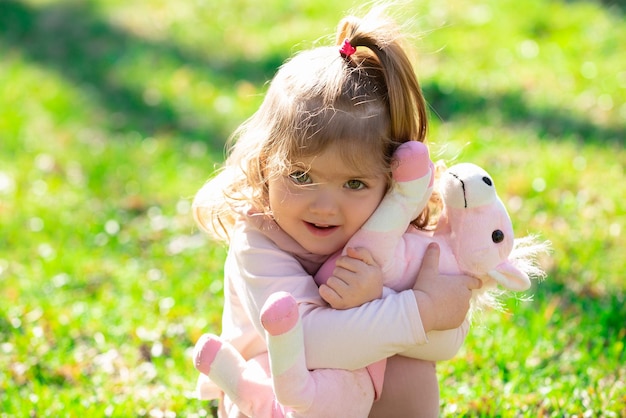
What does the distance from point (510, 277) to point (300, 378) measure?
25.5 inches

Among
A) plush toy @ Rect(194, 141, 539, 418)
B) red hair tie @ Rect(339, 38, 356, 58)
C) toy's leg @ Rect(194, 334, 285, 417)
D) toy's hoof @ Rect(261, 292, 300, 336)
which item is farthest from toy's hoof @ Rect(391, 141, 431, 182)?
toy's leg @ Rect(194, 334, 285, 417)

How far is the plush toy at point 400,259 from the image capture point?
2.28 meters

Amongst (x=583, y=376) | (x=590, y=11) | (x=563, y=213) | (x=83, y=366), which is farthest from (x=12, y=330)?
(x=590, y=11)

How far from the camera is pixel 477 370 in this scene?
3168 mm

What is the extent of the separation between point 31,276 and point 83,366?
0.87m

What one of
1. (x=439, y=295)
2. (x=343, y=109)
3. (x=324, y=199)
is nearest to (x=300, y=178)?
(x=324, y=199)

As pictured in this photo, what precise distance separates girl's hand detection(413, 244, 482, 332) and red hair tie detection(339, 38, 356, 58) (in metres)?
0.58

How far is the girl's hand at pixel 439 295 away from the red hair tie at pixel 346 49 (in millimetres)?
579

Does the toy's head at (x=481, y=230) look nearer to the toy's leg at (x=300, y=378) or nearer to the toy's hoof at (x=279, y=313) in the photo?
the toy's leg at (x=300, y=378)

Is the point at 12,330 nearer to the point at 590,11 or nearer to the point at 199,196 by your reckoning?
the point at 199,196

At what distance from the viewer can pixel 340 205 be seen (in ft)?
7.57

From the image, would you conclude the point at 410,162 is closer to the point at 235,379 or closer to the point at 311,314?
the point at 311,314

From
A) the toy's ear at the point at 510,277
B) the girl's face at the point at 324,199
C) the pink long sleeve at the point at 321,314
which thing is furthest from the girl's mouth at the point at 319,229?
the toy's ear at the point at 510,277

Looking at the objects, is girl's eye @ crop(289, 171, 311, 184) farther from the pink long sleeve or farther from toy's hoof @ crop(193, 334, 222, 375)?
toy's hoof @ crop(193, 334, 222, 375)
